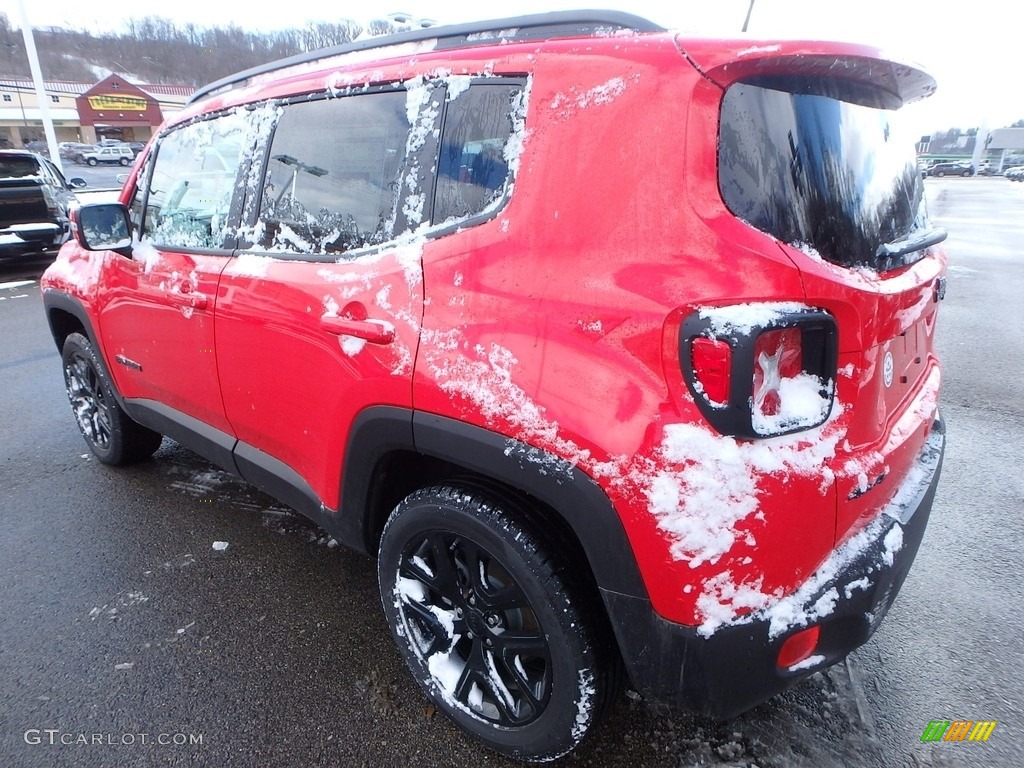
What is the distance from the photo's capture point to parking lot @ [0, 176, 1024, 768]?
1974 mm

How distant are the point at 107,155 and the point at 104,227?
57.4 m

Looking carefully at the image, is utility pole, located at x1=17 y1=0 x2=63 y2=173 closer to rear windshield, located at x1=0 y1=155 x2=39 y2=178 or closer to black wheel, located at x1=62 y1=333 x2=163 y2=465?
rear windshield, located at x1=0 y1=155 x2=39 y2=178

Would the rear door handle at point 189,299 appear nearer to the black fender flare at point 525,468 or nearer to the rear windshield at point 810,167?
the black fender flare at point 525,468

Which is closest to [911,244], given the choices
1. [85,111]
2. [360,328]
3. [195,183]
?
[360,328]

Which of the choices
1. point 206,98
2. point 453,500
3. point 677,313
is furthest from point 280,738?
point 206,98

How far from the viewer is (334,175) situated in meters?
2.13

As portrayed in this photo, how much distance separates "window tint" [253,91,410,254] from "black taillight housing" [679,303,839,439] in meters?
0.99

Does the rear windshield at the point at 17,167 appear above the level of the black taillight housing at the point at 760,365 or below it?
below

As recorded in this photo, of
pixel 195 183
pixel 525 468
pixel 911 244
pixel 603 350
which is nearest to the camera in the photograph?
pixel 603 350

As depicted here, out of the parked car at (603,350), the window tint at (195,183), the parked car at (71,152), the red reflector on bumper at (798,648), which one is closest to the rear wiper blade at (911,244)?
the parked car at (603,350)

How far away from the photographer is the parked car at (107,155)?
49125 mm

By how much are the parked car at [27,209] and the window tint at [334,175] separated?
8766 mm

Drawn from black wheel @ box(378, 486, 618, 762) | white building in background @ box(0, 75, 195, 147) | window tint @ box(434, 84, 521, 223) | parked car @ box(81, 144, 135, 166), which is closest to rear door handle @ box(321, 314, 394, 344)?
window tint @ box(434, 84, 521, 223)

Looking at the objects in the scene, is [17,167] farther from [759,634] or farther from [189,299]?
[759,634]
